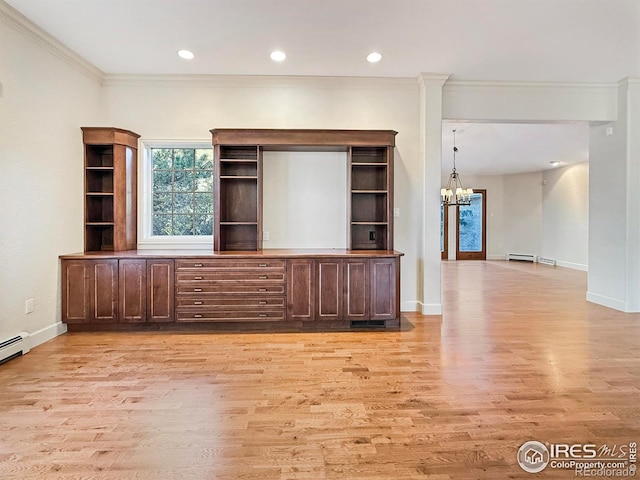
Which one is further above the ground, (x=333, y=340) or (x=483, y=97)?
(x=483, y=97)

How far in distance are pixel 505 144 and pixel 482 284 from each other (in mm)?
3223

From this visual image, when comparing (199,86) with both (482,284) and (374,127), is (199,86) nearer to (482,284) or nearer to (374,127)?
(374,127)

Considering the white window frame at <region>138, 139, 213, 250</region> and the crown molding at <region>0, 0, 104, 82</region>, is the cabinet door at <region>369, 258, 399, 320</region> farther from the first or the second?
the crown molding at <region>0, 0, 104, 82</region>

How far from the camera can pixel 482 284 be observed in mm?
7062

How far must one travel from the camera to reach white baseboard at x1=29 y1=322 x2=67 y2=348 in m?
3.39

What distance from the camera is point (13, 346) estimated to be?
3088 millimetres

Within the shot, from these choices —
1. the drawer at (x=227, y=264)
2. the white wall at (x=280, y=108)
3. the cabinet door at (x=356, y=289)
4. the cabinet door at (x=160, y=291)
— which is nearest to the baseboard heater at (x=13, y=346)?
the cabinet door at (x=160, y=291)

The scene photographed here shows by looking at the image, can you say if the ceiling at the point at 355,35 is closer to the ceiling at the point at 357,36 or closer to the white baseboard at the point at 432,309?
the ceiling at the point at 357,36

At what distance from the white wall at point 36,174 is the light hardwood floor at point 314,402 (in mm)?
551

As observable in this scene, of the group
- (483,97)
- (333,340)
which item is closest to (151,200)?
(333,340)

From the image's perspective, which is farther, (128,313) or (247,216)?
(247,216)

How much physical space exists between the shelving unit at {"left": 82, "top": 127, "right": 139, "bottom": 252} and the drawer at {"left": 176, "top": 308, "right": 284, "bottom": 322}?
47.6 inches

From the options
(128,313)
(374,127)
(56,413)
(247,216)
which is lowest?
(56,413)

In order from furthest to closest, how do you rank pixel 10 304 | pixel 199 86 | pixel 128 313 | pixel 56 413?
pixel 199 86 < pixel 128 313 < pixel 10 304 < pixel 56 413
